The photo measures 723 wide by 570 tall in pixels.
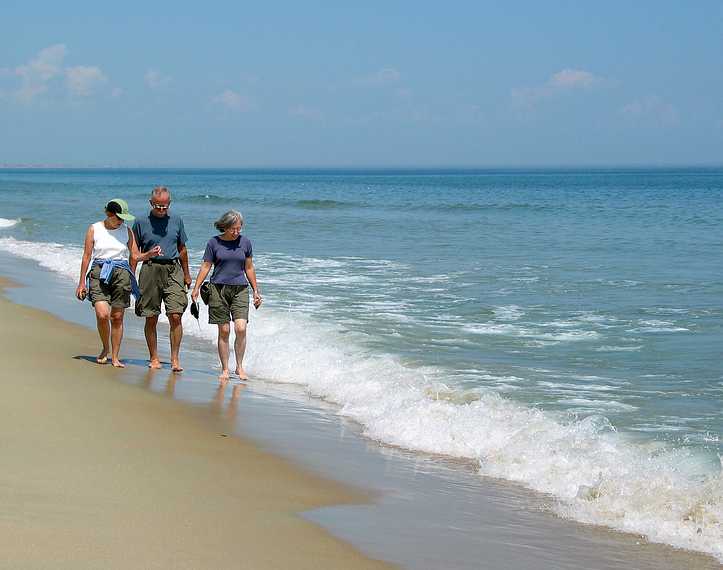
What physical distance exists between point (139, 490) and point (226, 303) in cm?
388

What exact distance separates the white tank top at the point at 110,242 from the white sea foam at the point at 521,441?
Result: 193 centimetres

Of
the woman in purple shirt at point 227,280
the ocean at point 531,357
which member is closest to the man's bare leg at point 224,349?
the woman in purple shirt at point 227,280

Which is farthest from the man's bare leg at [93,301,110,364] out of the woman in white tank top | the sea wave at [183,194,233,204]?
the sea wave at [183,194,233,204]

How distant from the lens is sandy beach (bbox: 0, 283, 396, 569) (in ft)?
13.7

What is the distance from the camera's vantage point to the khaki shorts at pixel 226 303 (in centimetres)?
877

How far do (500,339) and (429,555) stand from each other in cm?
670

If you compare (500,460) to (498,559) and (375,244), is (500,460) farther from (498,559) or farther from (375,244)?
(375,244)

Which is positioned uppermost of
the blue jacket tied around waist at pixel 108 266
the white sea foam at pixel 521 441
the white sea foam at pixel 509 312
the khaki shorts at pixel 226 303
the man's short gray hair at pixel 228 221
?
the man's short gray hair at pixel 228 221

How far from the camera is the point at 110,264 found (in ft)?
28.0

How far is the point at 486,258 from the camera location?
69.1 feet

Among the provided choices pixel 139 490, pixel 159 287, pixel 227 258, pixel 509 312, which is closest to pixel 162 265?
pixel 159 287

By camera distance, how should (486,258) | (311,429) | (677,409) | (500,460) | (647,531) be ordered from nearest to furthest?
(647,531)
(500,460)
(311,429)
(677,409)
(486,258)

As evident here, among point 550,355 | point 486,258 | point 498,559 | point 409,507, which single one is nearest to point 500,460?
point 409,507

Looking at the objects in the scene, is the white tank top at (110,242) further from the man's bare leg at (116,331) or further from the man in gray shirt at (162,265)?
the man's bare leg at (116,331)
